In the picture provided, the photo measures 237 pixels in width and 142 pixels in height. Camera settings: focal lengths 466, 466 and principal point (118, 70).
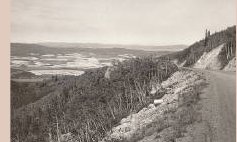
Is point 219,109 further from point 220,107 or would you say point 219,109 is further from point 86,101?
point 86,101

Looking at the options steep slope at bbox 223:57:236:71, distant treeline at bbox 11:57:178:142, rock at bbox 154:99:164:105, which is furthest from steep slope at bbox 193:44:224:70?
rock at bbox 154:99:164:105

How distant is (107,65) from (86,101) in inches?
52.8

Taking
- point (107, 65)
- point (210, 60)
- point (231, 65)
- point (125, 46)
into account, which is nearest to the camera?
point (231, 65)

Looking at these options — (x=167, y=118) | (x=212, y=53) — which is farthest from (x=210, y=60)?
(x=167, y=118)

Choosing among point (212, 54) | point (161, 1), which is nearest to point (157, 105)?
point (161, 1)

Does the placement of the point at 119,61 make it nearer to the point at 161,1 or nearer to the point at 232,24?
the point at 161,1

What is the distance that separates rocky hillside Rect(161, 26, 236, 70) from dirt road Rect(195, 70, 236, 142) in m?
0.87

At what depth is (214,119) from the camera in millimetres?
11211

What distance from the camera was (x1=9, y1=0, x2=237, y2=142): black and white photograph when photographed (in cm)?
1306

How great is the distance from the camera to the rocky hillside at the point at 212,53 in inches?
550

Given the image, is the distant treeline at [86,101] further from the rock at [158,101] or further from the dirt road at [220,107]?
the dirt road at [220,107]

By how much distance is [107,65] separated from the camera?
47.5 feet

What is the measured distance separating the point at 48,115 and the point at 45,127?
15.2 inches

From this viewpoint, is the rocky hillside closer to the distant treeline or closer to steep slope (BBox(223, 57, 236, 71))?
steep slope (BBox(223, 57, 236, 71))
